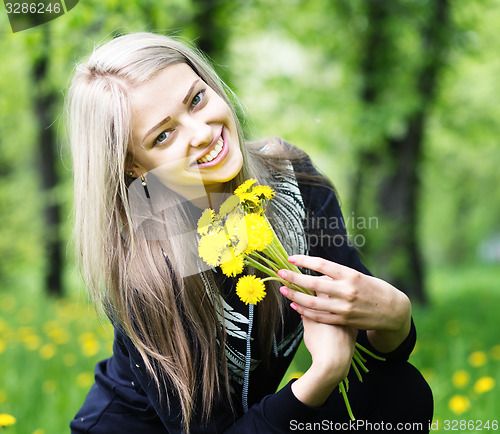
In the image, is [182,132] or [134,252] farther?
[134,252]

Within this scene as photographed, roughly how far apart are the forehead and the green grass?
2.00 ft

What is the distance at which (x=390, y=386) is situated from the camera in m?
1.40

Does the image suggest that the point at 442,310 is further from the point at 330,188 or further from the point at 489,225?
the point at 489,225

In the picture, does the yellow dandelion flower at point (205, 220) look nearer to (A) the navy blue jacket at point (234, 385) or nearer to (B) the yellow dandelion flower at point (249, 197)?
(B) the yellow dandelion flower at point (249, 197)

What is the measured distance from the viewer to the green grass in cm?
209

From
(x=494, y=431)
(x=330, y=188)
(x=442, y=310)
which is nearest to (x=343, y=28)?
(x=442, y=310)

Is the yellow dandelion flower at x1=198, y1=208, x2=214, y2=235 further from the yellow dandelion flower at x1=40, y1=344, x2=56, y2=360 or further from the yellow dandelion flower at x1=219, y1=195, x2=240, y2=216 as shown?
the yellow dandelion flower at x1=40, y1=344, x2=56, y2=360

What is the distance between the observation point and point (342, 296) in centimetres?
110

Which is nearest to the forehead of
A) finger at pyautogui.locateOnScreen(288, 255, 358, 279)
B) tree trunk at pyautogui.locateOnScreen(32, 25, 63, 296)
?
finger at pyautogui.locateOnScreen(288, 255, 358, 279)

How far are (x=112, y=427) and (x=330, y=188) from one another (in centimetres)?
103

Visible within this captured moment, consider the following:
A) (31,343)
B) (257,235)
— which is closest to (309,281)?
(257,235)

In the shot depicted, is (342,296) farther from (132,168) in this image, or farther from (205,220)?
(132,168)

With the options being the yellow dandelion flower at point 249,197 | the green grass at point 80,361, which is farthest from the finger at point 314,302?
the green grass at point 80,361

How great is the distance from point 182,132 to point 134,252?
368mm
